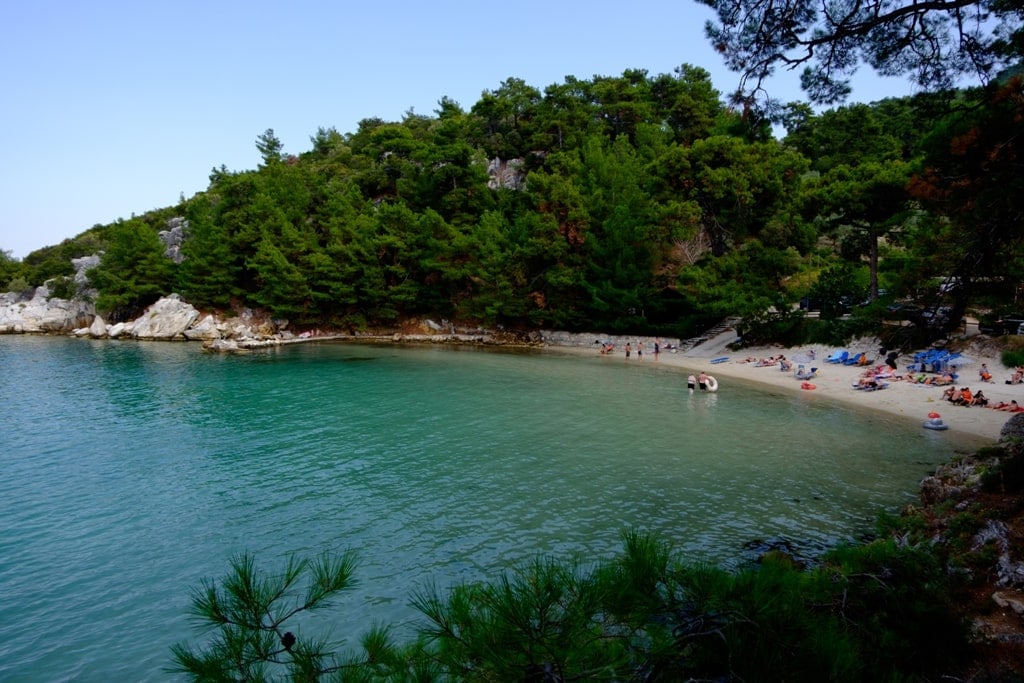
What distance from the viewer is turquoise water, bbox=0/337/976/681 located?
804 cm

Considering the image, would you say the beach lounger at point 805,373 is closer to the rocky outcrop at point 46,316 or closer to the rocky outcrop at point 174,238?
the rocky outcrop at point 174,238

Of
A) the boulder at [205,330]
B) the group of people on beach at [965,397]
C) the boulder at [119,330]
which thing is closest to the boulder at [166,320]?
the boulder at [119,330]

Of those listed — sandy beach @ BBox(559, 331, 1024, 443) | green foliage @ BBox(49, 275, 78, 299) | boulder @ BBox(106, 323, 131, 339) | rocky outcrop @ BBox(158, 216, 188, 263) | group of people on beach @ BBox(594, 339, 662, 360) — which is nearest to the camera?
sandy beach @ BBox(559, 331, 1024, 443)

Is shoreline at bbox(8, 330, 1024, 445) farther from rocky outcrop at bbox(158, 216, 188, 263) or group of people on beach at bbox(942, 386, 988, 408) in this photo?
rocky outcrop at bbox(158, 216, 188, 263)

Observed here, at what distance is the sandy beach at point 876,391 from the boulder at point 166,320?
4134 centimetres

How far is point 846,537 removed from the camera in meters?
9.58

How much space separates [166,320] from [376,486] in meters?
46.4

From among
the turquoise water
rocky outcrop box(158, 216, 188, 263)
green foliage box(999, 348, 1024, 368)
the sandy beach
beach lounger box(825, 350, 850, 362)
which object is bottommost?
the turquoise water

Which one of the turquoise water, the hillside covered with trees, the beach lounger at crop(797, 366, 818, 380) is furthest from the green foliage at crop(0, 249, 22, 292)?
the beach lounger at crop(797, 366, 818, 380)

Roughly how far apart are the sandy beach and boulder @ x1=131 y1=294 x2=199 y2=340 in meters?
41.3

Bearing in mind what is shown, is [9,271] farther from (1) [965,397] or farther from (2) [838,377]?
(1) [965,397]

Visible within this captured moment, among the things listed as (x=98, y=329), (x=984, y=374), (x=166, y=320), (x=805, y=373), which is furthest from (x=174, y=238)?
(x=984, y=374)

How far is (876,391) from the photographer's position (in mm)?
21422

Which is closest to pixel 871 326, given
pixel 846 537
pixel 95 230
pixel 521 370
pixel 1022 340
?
pixel 1022 340
